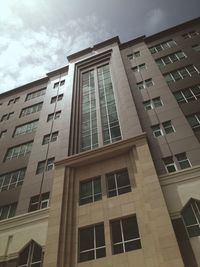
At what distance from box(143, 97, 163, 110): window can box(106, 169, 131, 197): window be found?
842 cm

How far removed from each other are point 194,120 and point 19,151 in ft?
60.6

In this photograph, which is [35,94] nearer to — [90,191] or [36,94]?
[36,94]

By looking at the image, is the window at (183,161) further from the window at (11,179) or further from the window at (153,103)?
the window at (11,179)

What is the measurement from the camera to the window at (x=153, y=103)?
2429 cm

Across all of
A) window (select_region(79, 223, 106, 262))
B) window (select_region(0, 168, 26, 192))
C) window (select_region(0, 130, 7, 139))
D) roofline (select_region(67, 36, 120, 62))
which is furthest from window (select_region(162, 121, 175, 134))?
roofline (select_region(67, 36, 120, 62))

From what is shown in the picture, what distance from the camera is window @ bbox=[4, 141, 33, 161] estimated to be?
87.5 feet

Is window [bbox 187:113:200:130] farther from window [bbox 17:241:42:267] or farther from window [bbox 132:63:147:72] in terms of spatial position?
window [bbox 17:241:42:267]

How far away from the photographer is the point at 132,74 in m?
30.2

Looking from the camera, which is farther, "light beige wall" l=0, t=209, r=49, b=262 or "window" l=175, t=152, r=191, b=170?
"window" l=175, t=152, r=191, b=170

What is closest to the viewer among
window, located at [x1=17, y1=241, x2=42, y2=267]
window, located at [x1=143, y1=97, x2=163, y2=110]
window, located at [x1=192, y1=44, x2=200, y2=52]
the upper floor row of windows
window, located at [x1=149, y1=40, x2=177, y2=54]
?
window, located at [x1=17, y1=241, x2=42, y2=267]

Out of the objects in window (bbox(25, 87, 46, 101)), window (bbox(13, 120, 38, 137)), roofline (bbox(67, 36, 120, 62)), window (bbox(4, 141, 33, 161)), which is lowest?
window (bbox(4, 141, 33, 161))

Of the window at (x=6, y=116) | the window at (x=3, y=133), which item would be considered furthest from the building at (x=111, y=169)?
the window at (x=6, y=116)

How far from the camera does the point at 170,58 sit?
31125mm

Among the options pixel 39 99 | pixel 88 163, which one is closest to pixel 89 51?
pixel 39 99
